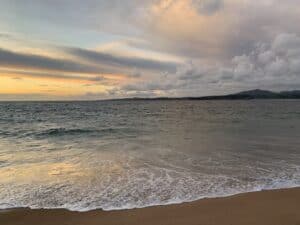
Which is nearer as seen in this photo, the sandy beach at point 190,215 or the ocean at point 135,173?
the sandy beach at point 190,215

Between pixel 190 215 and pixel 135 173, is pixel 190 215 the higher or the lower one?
the higher one

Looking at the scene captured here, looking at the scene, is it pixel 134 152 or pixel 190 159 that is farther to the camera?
pixel 134 152

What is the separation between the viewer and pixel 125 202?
7.67 metres

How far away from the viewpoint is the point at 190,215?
6605 mm

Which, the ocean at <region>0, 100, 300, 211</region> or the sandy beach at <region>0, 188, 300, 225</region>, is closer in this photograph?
the sandy beach at <region>0, 188, 300, 225</region>

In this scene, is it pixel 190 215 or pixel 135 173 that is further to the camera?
pixel 135 173

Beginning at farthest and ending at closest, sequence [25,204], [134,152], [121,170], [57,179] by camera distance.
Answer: [134,152]
[121,170]
[57,179]
[25,204]

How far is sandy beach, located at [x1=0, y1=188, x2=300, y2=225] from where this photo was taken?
6281 mm

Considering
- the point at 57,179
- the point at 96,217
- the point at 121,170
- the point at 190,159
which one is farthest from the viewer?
the point at 190,159

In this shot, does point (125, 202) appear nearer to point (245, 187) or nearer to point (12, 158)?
point (245, 187)

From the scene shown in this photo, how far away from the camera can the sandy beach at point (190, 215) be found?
6.28 m

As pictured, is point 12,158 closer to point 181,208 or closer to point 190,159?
point 190,159

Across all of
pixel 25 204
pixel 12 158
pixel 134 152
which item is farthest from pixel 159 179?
pixel 12 158

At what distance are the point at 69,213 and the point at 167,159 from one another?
21.7ft
